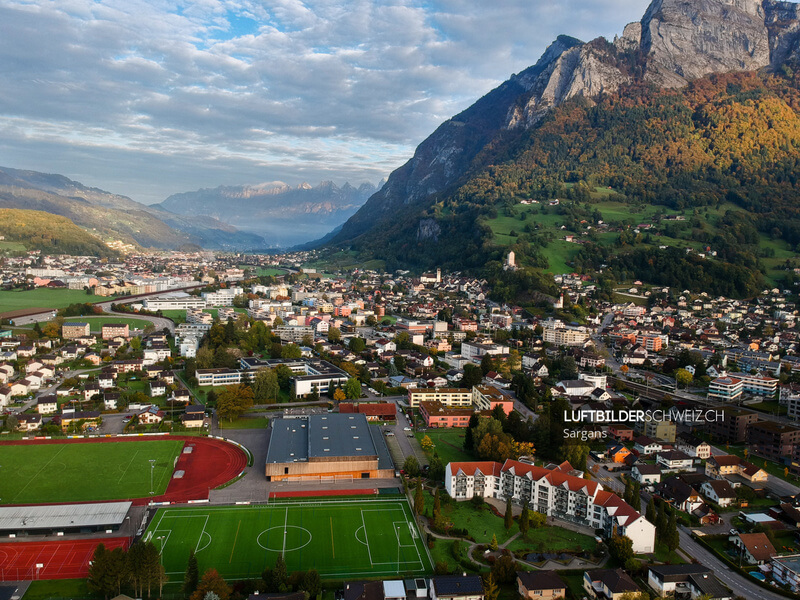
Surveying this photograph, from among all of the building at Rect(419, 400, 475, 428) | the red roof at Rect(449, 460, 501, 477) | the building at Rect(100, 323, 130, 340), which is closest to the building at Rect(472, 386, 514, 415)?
the building at Rect(419, 400, 475, 428)

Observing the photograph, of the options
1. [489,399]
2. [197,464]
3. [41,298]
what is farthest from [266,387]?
[41,298]

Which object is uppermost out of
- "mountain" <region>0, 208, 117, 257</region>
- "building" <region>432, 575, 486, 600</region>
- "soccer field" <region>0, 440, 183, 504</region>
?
"mountain" <region>0, 208, 117, 257</region>

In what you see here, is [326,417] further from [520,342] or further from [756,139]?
[756,139]

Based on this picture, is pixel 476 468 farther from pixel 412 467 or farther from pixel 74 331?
pixel 74 331

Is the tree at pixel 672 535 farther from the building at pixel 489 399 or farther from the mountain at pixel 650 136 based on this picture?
the mountain at pixel 650 136

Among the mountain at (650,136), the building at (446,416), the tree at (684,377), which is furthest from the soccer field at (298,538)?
the mountain at (650,136)

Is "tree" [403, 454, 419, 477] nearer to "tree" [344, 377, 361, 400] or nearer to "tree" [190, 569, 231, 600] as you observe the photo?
"tree" [190, 569, 231, 600]
